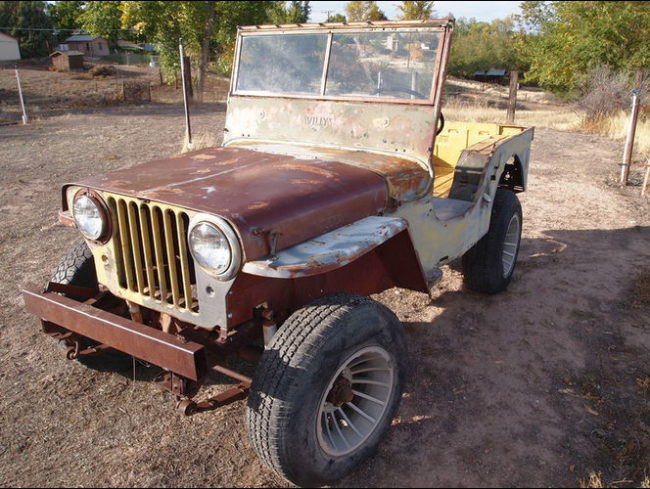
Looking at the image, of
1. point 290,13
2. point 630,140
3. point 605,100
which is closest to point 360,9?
point 290,13

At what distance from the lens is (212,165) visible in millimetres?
2895

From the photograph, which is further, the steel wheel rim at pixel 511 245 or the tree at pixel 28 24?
the tree at pixel 28 24

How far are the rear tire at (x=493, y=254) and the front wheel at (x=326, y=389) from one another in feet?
6.47

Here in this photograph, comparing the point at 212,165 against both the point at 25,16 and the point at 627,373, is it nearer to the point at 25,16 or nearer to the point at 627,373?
the point at 627,373

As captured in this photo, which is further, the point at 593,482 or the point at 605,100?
the point at 605,100

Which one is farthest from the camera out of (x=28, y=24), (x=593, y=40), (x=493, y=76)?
(x=493, y=76)

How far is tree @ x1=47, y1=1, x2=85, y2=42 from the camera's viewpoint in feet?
124

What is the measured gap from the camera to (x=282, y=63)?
3.62m

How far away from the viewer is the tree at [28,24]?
123 feet

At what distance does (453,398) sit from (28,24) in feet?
151

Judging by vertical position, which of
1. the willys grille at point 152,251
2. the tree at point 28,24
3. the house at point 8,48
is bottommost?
the willys grille at point 152,251

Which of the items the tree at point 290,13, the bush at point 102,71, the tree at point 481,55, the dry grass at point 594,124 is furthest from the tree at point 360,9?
the dry grass at point 594,124

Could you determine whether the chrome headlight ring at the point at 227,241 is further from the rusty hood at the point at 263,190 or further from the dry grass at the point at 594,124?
the dry grass at the point at 594,124

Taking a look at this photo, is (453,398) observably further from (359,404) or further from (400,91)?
(400,91)
